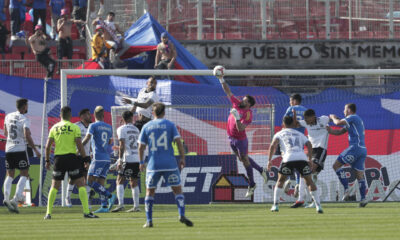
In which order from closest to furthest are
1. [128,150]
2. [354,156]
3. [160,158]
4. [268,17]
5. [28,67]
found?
[160,158] < [128,150] < [354,156] < [28,67] < [268,17]

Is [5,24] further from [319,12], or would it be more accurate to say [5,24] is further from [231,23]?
[319,12]

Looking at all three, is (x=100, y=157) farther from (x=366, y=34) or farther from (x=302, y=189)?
(x=366, y=34)

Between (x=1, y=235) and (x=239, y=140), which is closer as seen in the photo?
(x=1, y=235)

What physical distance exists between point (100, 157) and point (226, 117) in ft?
18.4

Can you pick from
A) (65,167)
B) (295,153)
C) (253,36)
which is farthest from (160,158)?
(253,36)

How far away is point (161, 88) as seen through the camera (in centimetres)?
2327

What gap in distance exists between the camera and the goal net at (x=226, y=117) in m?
20.6

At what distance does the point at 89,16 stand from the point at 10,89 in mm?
5410

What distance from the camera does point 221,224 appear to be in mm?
13914

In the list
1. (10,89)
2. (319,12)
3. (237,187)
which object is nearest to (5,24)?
(10,89)

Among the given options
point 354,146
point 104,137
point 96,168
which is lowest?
point 96,168

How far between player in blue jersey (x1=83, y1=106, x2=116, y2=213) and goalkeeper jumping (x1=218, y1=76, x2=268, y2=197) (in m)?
2.93

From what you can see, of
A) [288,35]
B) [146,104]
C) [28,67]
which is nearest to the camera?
[146,104]

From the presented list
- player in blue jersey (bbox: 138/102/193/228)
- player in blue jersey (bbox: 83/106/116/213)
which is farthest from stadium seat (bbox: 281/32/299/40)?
player in blue jersey (bbox: 138/102/193/228)
